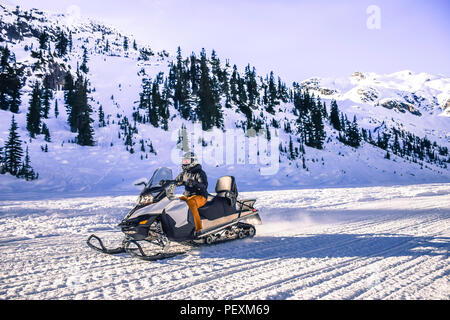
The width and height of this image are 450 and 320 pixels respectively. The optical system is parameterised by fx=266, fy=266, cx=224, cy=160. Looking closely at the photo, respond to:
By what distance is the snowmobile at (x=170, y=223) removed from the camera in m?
4.01

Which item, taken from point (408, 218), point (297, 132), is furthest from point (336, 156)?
point (408, 218)

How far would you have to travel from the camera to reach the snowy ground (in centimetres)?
282

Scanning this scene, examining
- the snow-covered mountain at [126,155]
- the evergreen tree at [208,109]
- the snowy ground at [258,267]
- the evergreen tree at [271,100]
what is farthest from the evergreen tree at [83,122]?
the evergreen tree at [271,100]

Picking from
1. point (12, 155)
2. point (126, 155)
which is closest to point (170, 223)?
point (12, 155)

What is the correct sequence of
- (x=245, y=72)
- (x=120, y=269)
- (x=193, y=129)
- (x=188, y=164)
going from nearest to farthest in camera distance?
(x=120, y=269) < (x=188, y=164) < (x=193, y=129) < (x=245, y=72)

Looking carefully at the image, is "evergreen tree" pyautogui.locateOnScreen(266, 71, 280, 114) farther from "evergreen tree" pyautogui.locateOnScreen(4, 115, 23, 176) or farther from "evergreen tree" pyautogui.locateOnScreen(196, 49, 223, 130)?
"evergreen tree" pyautogui.locateOnScreen(4, 115, 23, 176)

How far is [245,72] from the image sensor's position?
67438mm

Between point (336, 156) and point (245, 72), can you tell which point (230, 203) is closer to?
point (336, 156)

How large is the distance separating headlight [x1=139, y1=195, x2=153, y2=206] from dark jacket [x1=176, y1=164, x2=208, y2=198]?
2.07ft

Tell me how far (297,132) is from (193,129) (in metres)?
18.0

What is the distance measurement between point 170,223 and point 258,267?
1.53m

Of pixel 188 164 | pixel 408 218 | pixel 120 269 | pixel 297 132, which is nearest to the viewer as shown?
pixel 120 269

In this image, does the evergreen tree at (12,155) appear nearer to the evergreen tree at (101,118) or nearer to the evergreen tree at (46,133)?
the evergreen tree at (46,133)

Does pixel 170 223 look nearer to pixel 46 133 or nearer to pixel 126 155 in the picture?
pixel 126 155
